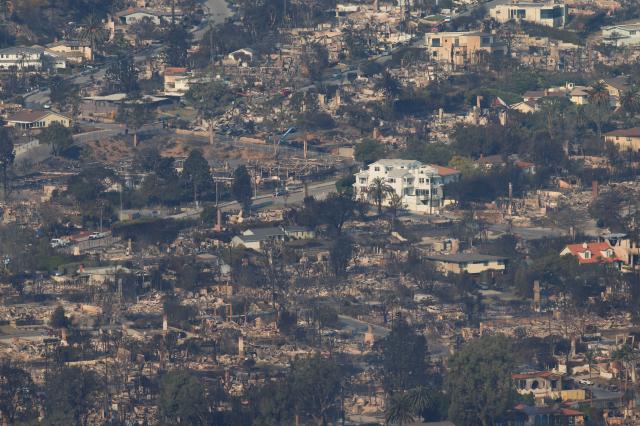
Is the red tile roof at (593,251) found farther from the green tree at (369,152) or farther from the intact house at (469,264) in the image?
the green tree at (369,152)

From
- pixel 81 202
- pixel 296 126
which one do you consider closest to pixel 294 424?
pixel 81 202

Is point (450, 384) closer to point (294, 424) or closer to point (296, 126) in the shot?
point (294, 424)

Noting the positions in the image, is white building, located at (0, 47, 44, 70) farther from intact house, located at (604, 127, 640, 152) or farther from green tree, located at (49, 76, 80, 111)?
intact house, located at (604, 127, 640, 152)

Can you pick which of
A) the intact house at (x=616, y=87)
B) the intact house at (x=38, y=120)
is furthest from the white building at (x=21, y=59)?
the intact house at (x=616, y=87)

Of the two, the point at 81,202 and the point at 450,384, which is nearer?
the point at 450,384

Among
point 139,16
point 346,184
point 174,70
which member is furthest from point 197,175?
point 139,16

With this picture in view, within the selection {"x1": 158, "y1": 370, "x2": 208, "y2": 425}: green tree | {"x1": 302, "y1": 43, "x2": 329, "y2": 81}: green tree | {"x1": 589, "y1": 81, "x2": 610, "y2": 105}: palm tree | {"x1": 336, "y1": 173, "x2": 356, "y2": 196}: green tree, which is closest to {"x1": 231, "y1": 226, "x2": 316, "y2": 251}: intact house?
{"x1": 336, "y1": 173, "x2": 356, "y2": 196}: green tree

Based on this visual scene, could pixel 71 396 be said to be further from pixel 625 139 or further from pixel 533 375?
pixel 625 139
